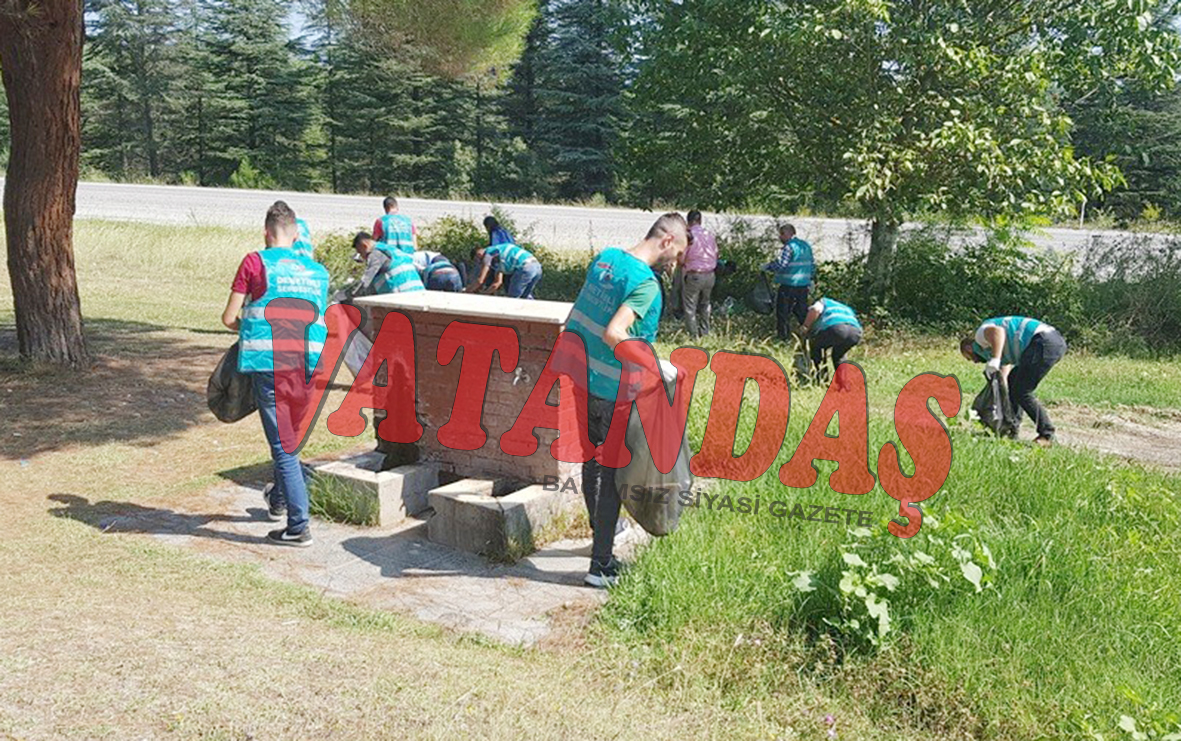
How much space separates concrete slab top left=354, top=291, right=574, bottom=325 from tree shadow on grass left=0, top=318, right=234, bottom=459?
2484 mm

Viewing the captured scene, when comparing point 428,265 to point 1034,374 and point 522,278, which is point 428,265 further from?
point 1034,374

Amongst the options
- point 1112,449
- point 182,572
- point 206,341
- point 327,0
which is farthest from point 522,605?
point 206,341

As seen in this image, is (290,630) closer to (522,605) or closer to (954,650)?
(522,605)

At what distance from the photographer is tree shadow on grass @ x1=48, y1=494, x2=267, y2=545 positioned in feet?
18.4

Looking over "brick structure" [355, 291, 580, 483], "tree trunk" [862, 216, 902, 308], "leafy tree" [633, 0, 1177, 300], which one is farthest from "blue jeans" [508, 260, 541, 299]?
"tree trunk" [862, 216, 902, 308]

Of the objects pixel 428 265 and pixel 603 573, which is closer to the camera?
pixel 603 573

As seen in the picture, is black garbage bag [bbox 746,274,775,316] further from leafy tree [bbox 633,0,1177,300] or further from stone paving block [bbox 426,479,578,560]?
stone paving block [bbox 426,479,578,560]

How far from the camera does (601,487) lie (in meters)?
4.90

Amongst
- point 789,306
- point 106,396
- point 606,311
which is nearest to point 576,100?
point 789,306

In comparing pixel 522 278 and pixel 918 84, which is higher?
pixel 918 84

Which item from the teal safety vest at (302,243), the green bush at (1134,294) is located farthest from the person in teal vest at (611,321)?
the green bush at (1134,294)

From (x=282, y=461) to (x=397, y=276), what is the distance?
3.33m

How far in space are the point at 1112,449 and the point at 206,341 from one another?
982cm

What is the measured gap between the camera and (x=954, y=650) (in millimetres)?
4086
